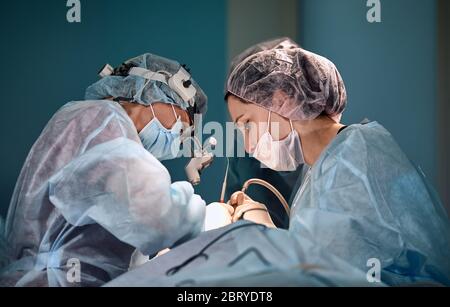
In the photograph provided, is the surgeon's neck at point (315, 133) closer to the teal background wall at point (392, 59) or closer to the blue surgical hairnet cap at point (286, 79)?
the blue surgical hairnet cap at point (286, 79)

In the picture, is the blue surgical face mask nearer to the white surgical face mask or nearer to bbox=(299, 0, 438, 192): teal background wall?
the white surgical face mask

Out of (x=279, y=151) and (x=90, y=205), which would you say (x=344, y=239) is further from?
(x=90, y=205)

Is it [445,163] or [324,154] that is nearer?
[324,154]

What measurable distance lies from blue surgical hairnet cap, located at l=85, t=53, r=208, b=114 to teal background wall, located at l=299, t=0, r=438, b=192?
0.48 meters

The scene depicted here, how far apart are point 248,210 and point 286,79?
459mm

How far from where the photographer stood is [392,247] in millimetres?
1395

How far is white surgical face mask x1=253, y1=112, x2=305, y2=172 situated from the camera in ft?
5.79

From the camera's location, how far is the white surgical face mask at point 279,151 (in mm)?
1766

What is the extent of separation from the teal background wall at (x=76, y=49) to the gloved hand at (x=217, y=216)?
0.11 m

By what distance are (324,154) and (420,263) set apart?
41cm

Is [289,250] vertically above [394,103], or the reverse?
[394,103]
